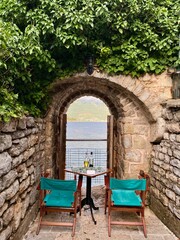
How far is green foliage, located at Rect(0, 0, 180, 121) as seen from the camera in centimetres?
267

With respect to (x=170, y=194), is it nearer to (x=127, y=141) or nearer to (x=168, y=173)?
(x=168, y=173)

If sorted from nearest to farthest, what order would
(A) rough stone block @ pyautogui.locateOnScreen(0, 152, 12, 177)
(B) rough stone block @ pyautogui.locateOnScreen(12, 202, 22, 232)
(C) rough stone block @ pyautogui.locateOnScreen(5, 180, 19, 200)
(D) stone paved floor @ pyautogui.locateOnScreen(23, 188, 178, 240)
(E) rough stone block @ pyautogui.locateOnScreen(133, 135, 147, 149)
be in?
(A) rough stone block @ pyautogui.locateOnScreen(0, 152, 12, 177) → (C) rough stone block @ pyautogui.locateOnScreen(5, 180, 19, 200) → (B) rough stone block @ pyautogui.locateOnScreen(12, 202, 22, 232) → (D) stone paved floor @ pyautogui.locateOnScreen(23, 188, 178, 240) → (E) rough stone block @ pyautogui.locateOnScreen(133, 135, 147, 149)

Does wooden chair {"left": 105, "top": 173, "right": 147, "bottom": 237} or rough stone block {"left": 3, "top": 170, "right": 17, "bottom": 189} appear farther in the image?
wooden chair {"left": 105, "top": 173, "right": 147, "bottom": 237}

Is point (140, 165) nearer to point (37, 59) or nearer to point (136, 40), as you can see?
point (136, 40)

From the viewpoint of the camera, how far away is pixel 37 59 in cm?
273

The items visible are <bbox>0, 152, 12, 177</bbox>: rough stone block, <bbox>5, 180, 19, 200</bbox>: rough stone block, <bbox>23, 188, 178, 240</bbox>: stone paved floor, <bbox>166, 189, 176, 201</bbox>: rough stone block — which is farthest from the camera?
<bbox>166, 189, 176, 201</bbox>: rough stone block

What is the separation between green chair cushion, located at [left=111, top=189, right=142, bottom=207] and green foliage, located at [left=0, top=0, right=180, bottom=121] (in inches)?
66.1

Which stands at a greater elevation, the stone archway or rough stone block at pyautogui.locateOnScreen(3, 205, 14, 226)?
the stone archway

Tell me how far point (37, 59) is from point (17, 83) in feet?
1.50

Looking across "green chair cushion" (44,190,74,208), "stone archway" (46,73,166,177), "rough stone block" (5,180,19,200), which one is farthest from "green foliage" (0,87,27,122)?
"stone archway" (46,73,166,177)

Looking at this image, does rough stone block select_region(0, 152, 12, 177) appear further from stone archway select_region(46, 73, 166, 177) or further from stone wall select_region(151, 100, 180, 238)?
stone wall select_region(151, 100, 180, 238)

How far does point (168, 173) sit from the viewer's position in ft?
9.14

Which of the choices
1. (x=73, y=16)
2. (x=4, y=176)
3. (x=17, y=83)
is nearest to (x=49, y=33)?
(x=73, y=16)

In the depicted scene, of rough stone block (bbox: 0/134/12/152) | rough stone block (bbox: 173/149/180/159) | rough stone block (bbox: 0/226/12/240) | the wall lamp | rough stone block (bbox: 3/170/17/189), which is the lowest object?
rough stone block (bbox: 0/226/12/240)
